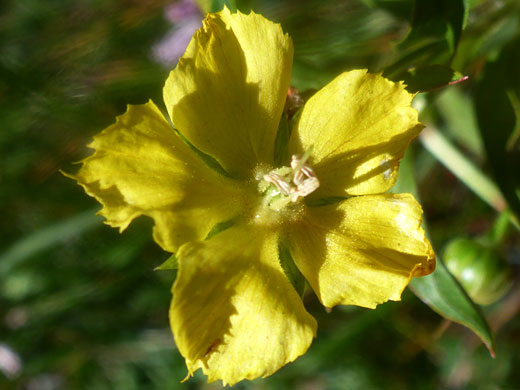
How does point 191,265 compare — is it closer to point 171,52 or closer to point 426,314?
point 171,52

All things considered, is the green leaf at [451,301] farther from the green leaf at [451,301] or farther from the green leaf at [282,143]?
the green leaf at [282,143]

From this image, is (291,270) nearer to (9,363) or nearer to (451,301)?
(451,301)

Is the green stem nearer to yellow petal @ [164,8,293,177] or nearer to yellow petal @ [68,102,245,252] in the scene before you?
yellow petal @ [164,8,293,177]

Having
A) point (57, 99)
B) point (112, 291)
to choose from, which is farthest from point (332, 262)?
point (112, 291)

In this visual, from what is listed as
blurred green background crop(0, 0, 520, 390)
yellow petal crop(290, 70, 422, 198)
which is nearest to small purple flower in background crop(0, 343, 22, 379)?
blurred green background crop(0, 0, 520, 390)

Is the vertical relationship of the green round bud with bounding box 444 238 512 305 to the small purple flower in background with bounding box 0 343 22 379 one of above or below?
above

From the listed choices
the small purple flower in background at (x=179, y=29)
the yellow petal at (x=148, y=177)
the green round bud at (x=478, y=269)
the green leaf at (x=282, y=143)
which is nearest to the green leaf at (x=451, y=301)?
the green round bud at (x=478, y=269)
